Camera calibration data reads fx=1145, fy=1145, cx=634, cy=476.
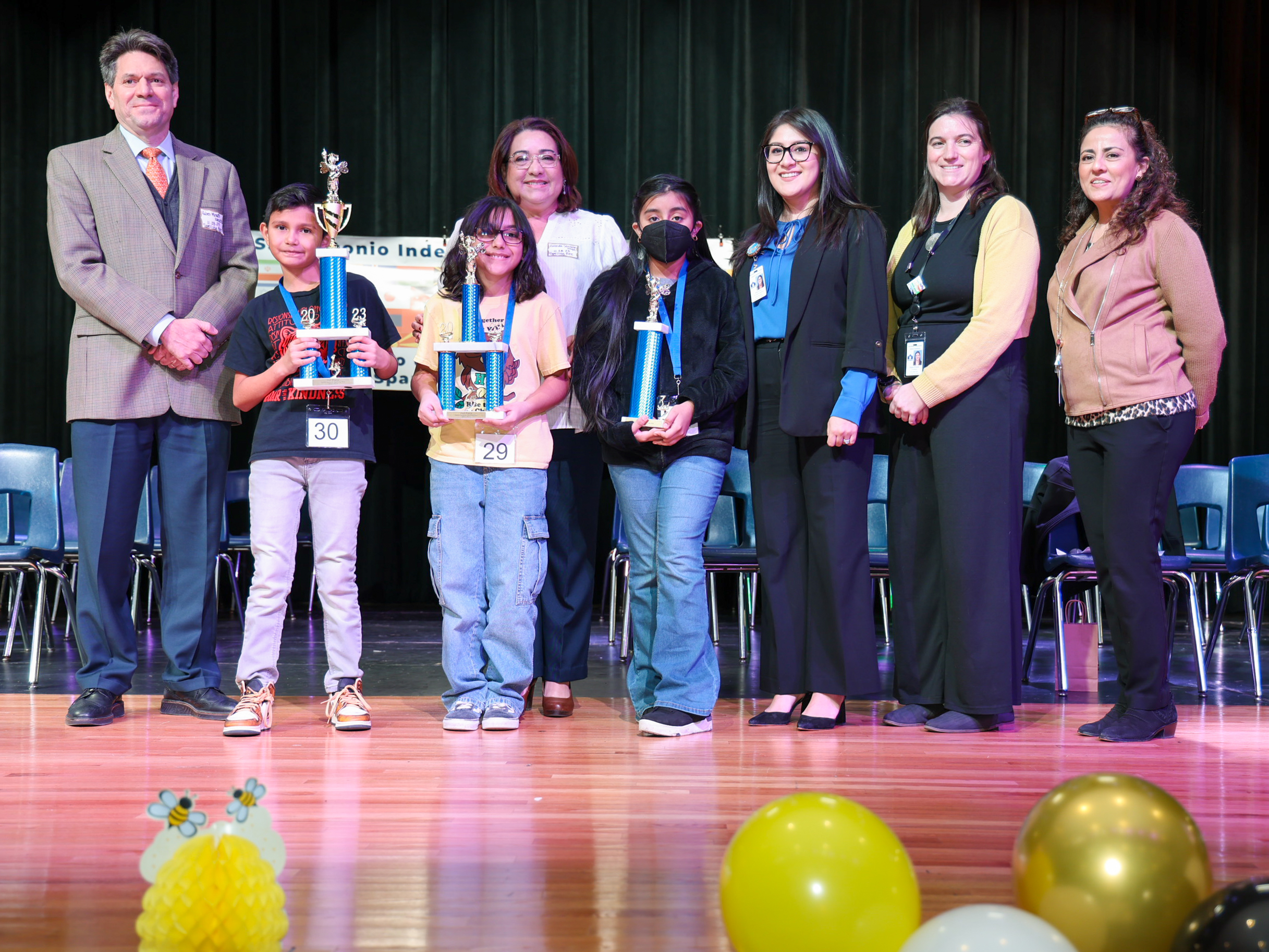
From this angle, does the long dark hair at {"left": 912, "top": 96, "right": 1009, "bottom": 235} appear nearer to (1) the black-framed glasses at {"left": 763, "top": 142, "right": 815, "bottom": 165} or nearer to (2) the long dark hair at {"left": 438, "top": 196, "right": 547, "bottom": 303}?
(1) the black-framed glasses at {"left": 763, "top": 142, "right": 815, "bottom": 165}

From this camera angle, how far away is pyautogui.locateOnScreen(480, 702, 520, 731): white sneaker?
3006 mm

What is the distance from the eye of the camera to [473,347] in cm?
290

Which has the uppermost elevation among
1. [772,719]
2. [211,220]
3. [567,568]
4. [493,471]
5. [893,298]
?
[211,220]

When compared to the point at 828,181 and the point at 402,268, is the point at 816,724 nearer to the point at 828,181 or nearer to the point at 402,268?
the point at 828,181

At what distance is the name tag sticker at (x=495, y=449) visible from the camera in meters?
3.04

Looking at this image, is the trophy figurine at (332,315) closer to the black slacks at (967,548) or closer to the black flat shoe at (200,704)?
the black flat shoe at (200,704)

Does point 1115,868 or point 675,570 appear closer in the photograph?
point 1115,868

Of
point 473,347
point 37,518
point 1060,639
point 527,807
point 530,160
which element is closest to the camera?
point 527,807

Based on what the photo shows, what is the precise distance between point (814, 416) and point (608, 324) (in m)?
0.61

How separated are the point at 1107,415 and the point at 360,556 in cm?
527

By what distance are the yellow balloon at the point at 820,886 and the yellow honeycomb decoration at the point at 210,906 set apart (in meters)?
0.59

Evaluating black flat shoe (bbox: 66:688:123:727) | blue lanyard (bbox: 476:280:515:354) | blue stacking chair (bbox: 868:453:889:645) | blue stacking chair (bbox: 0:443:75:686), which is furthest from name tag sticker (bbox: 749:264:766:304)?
blue stacking chair (bbox: 0:443:75:686)

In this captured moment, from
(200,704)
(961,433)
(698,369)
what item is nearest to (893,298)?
(961,433)

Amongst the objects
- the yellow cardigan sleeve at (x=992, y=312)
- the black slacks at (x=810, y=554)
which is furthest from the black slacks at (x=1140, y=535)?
the black slacks at (x=810, y=554)
